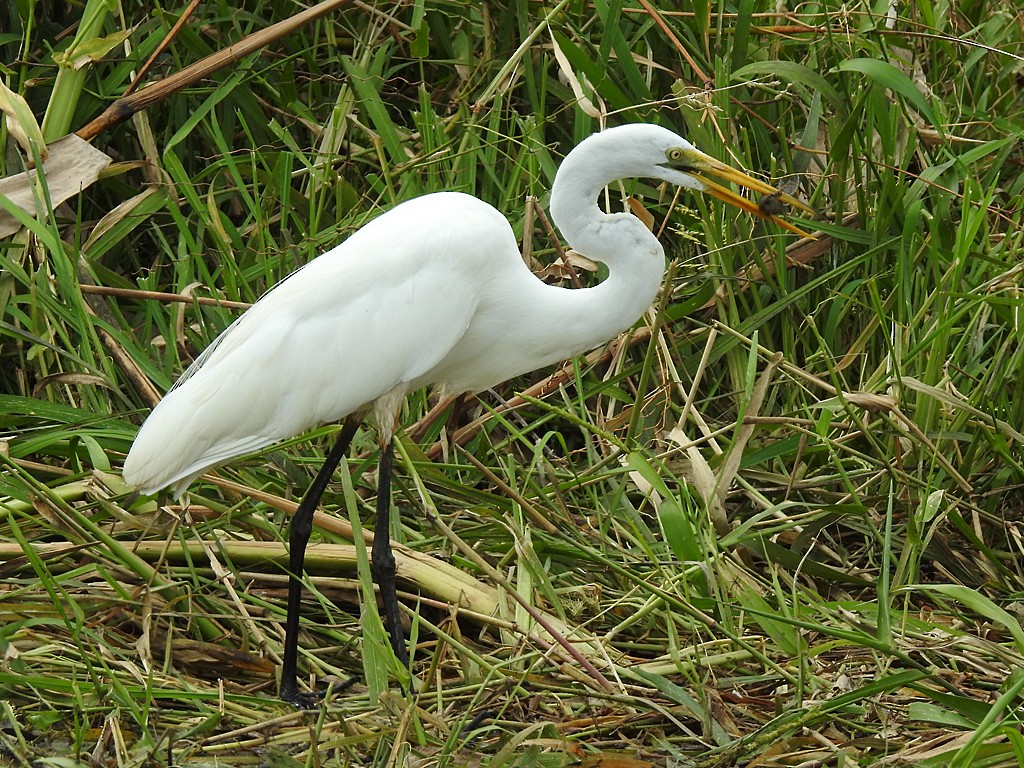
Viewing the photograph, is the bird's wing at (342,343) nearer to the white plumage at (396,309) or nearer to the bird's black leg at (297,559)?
the white plumage at (396,309)

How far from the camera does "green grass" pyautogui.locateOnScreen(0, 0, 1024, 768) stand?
2.16 m

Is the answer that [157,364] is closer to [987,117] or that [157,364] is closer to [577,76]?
[577,76]

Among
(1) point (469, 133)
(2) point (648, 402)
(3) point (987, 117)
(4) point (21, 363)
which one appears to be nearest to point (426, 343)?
(2) point (648, 402)

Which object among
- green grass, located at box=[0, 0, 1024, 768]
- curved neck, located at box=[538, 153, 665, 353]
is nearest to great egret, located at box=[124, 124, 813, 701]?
curved neck, located at box=[538, 153, 665, 353]

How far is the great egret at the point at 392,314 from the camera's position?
93.4 inches

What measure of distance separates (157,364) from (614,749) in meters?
1.57

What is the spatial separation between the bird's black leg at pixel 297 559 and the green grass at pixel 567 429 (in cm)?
7

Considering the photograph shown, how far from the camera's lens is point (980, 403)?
8.72 feet

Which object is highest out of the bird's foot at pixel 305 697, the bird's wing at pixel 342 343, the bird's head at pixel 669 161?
the bird's head at pixel 669 161

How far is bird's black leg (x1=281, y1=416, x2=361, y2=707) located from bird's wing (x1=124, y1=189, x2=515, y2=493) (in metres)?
0.13

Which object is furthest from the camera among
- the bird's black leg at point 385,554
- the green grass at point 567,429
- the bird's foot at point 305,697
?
the bird's black leg at point 385,554

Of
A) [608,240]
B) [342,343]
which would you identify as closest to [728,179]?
[608,240]

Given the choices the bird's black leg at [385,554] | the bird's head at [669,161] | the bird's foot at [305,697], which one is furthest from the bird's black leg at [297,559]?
the bird's head at [669,161]

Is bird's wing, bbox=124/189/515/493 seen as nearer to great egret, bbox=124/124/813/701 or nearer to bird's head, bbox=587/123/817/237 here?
great egret, bbox=124/124/813/701
